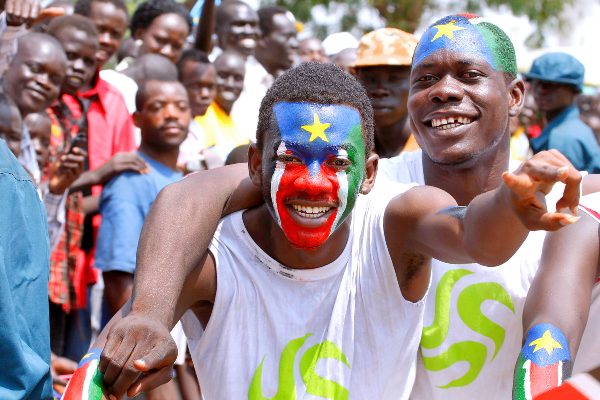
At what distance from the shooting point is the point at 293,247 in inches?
126

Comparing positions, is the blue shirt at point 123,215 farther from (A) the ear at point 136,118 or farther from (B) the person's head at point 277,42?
(B) the person's head at point 277,42

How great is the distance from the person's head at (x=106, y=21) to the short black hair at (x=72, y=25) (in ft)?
1.73


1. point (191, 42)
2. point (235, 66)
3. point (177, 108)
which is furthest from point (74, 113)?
point (191, 42)

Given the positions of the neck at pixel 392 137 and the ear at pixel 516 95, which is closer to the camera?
the ear at pixel 516 95

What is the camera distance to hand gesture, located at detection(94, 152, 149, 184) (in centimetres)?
550

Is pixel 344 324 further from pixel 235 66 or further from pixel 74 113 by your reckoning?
pixel 235 66

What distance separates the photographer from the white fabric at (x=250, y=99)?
7.38m

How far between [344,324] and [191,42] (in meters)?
5.63

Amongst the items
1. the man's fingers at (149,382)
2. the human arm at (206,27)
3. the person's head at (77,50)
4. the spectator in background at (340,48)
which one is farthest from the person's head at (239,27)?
the man's fingers at (149,382)

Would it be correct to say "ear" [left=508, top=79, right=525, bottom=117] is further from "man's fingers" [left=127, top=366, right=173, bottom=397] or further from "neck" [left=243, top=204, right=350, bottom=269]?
"man's fingers" [left=127, top=366, right=173, bottom=397]

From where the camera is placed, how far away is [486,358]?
11.3 feet

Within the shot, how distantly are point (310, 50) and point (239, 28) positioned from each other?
1193mm

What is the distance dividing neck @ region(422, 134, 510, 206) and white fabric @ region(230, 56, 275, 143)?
127 inches

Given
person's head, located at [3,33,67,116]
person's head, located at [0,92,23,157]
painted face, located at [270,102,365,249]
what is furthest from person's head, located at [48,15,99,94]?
painted face, located at [270,102,365,249]
